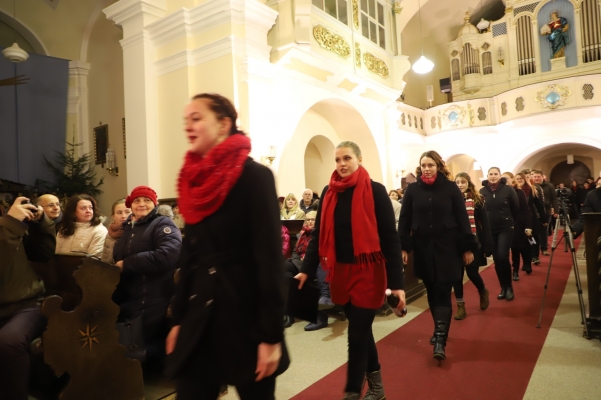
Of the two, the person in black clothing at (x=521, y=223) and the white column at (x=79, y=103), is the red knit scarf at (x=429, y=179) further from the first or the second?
the white column at (x=79, y=103)

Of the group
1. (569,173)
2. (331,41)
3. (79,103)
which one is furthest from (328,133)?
(569,173)

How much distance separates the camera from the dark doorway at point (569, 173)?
19438 mm

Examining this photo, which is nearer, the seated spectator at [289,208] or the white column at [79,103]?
the seated spectator at [289,208]

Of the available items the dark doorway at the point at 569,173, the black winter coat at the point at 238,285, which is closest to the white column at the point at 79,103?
the black winter coat at the point at 238,285

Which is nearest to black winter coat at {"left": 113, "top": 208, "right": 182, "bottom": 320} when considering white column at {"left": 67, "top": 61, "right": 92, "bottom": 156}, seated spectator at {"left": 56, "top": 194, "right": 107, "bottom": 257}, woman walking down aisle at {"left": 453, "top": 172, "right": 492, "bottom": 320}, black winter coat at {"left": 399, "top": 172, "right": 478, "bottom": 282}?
seated spectator at {"left": 56, "top": 194, "right": 107, "bottom": 257}

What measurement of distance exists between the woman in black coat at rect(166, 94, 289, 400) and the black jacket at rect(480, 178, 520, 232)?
4595 millimetres

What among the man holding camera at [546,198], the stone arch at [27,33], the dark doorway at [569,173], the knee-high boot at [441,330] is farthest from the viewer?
the dark doorway at [569,173]

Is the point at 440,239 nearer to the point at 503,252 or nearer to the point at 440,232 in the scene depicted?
the point at 440,232

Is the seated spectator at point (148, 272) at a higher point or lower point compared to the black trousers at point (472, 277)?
higher

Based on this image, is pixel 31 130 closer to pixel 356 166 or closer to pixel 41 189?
Answer: pixel 41 189

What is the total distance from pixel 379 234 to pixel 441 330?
137 cm

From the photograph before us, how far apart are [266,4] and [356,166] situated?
709cm

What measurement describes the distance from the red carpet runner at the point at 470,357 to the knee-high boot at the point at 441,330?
117 mm

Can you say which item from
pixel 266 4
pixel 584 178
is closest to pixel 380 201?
pixel 266 4
